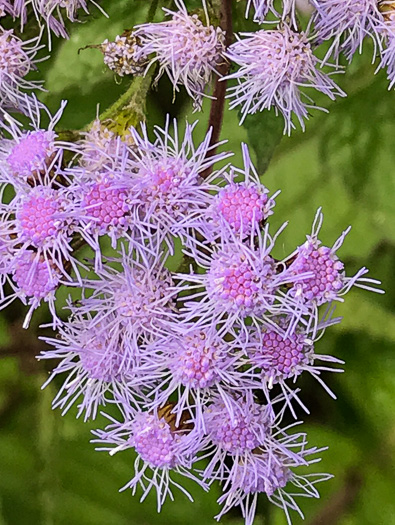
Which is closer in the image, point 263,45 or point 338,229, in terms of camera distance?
point 263,45

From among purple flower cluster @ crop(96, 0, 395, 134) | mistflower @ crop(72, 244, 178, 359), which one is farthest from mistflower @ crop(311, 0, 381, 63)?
mistflower @ crop(72, 244, 178, 359)

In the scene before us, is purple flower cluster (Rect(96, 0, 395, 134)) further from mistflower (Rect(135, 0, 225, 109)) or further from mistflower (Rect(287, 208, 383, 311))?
mistflower (Rect(287, 208, 383, 311))

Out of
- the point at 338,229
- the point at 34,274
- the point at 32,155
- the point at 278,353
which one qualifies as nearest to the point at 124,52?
the point at 32,155

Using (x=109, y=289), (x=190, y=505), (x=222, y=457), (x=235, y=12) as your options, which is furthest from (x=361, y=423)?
(x=235, y=12)

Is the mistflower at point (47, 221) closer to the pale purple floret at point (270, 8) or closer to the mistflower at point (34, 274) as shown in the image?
the mistflower at point (34, 274)

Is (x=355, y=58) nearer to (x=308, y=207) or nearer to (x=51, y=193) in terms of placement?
(x=308, y=207)

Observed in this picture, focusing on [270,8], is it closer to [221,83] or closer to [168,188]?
[221,83]
